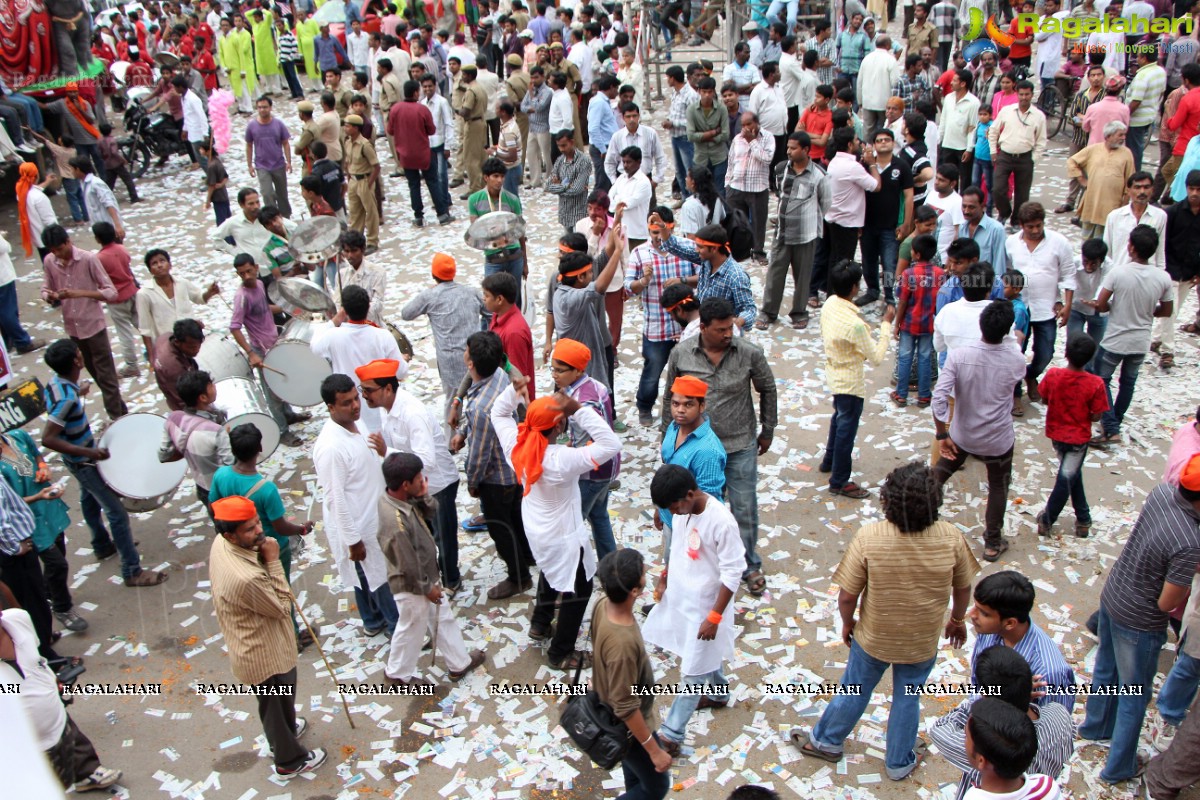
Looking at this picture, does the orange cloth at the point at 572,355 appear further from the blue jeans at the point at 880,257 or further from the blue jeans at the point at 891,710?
the blue jeans at the point at 880,257

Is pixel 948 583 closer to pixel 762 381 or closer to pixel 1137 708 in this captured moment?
pixel 1137 708

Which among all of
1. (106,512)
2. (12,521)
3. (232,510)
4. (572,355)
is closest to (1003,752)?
(572,355)

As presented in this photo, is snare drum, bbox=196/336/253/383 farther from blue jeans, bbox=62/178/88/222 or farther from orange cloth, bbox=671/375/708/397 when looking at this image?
blue jeans, bbox=62/178/88/222

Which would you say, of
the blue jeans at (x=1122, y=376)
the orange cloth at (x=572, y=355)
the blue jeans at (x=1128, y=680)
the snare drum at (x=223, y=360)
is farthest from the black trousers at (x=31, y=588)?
the blue jeans at (x=1122, y=376)

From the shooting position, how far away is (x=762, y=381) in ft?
19.2

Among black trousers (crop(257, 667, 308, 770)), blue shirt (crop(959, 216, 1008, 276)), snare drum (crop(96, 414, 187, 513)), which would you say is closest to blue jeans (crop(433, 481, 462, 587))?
black trousers (crop(257, 667, 308, 770))

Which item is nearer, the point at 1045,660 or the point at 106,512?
the point at 1045,660

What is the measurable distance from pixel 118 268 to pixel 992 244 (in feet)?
26.9

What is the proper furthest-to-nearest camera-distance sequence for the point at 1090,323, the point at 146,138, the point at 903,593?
1. the point at 146,138
2. the point at 1090,323
3. the point at 903,593

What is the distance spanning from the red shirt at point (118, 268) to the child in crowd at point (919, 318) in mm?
7343

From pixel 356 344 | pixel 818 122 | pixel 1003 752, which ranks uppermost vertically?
pixel 818 122

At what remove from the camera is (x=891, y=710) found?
15.5ft

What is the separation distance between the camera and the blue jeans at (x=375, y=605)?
5801 mm

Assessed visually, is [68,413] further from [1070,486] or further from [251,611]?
[1070,486]
